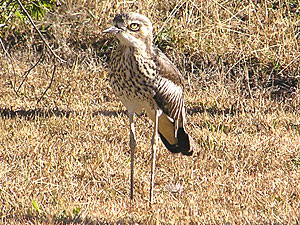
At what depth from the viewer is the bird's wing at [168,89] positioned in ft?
15.3

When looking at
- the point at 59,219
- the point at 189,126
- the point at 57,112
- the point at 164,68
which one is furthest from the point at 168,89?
the point at 57,112

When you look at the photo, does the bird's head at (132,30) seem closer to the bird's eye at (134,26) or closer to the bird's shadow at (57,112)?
the bird's eye at (134,26)

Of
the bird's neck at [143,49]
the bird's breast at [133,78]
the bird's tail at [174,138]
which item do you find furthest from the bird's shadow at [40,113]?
the bird's neck at [143,49]

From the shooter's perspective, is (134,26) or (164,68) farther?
(164,68)

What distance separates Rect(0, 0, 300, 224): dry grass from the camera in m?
4.56

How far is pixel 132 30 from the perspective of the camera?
14.5 ft

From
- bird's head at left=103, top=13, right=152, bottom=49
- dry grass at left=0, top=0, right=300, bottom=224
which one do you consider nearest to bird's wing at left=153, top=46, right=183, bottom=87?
bird's head at left=103, top=13, right=152, bottom=49

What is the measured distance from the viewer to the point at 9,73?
7.67m

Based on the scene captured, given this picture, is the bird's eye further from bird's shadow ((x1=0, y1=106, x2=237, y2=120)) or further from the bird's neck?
bird's shadow ((x1=0, y1=106, x2=237, y2=120))

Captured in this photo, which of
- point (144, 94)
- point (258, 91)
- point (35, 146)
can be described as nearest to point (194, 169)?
point (144, 94)

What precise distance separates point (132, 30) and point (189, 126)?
2188 millimetres

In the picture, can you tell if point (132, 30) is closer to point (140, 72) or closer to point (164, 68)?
point (140, 72)

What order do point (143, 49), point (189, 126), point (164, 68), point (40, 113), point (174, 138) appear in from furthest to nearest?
1. point (40, 113)
2. point (189, 126)
3. point (174, 138)
4. point (164, 68)
5. point (143, 49)

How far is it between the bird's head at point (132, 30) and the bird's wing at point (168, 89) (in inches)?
7.4
